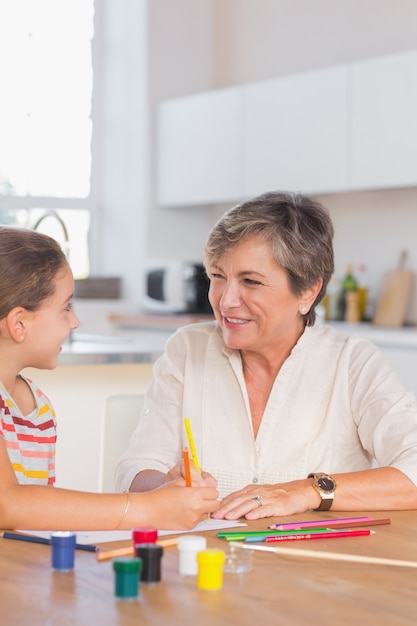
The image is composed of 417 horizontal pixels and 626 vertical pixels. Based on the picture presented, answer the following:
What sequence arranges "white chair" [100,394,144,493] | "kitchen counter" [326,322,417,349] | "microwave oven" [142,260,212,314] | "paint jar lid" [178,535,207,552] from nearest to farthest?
"paint jar lid" [178,535,207,552] → "white chair" [100,394,144,493] → "kitchen counter" [326,322,417,349] → "microwave oven" [142,260,212,314]

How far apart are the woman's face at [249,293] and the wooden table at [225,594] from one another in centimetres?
72

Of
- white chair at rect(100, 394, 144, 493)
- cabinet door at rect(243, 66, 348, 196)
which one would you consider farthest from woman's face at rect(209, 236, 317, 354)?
cabinet door at rect(243, 66, 348, 196)

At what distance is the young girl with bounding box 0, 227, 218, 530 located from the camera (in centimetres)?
155

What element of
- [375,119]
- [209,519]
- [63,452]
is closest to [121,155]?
[375,119]

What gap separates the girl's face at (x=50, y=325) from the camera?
1.84 m

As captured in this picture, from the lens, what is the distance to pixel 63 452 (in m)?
3.47

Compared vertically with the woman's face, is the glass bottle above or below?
below

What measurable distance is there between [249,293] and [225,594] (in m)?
0.98

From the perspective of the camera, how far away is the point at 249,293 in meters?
2.14

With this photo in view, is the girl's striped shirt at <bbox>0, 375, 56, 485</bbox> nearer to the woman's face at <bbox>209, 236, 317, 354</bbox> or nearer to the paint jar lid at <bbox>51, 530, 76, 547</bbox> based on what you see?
the woman's face at <bbox>209, 236, 317, 354</bbox>

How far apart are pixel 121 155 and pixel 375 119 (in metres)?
2.00

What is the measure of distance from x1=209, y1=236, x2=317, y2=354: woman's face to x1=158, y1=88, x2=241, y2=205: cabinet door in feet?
11.4

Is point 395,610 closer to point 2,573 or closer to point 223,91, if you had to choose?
point 2,573

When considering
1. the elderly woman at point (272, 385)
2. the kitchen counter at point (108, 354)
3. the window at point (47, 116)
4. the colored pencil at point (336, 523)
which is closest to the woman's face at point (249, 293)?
the elderly woman at point (272, 385)
